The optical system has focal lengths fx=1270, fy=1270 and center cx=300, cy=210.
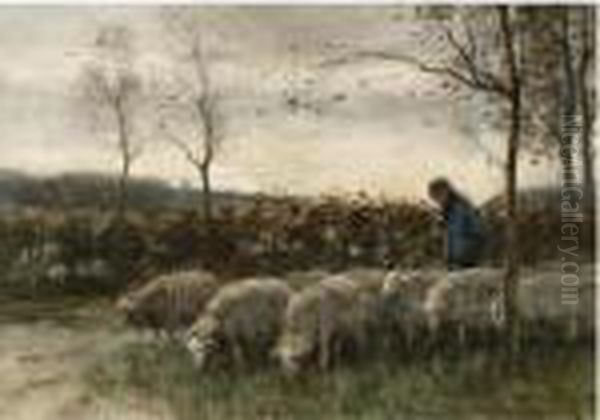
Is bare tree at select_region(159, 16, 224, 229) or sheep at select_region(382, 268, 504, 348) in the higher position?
bare tree at select_region(159, 16, 224, 229)

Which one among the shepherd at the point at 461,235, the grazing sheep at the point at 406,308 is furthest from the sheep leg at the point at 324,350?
the shepherd at the point at 461,235

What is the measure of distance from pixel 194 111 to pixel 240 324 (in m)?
0.37

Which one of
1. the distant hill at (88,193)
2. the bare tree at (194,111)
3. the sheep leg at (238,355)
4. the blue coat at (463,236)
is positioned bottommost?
the sheep leg at (238,355)

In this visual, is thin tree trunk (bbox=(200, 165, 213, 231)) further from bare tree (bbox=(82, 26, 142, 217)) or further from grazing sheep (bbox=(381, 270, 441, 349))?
grazing sheep (bbox=(381, 270, 441, 349))

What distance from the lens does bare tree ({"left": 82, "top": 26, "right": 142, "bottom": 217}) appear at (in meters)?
2.15

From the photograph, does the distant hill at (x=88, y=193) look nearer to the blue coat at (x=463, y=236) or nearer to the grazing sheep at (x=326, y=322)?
the grazing sheep at (x=326, y=322)

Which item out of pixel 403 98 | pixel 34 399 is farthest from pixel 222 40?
pixel 34 399

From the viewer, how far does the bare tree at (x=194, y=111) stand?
2.16 meters

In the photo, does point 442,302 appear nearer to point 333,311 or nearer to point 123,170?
point 333,311

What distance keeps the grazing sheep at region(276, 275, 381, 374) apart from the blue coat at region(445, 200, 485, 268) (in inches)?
5.9

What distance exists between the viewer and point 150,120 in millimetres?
2162

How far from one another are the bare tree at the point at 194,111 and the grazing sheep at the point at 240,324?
5.2 inches

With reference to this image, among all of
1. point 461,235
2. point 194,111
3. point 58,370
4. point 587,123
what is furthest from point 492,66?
point 58,370

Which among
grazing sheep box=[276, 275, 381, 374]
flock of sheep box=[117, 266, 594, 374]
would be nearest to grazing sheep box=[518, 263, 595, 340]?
flock of sheep box=[117, 266, 594, 374]
